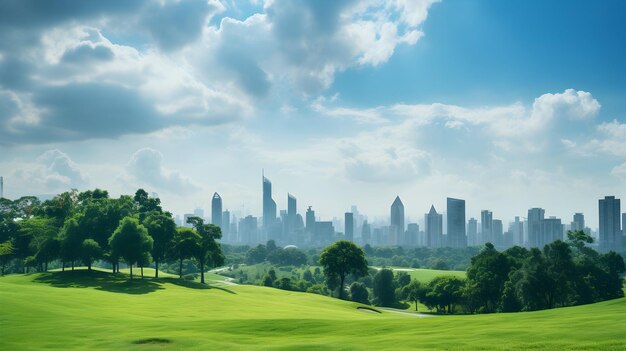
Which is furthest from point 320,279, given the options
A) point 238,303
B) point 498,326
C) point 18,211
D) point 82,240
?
point 498,326

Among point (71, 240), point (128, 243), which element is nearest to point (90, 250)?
point (71, 240)

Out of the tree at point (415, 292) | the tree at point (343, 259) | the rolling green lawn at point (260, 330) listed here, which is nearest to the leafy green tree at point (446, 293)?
the tree at point (415, 292)

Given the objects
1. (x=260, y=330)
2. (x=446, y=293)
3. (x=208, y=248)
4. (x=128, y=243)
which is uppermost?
(x=128, y=243)

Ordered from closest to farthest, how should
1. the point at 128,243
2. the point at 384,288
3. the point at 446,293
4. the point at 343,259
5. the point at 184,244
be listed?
the point at 128,243, the point at 184,244, the point at 343,259, the point at 446,293, the point at 384,288

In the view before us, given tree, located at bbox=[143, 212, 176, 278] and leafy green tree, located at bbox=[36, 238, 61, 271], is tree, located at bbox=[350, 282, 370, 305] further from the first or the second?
leafy green tree, located at bbox=[36, 238, 61, 271]

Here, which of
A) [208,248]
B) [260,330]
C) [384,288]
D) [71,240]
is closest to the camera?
[260,330]

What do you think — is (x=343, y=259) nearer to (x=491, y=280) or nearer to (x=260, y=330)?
(x=491, y=280)

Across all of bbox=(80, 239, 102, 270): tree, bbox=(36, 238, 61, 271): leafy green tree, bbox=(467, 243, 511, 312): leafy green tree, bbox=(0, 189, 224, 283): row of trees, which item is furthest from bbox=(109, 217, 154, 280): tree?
bbox=(467, 243, 511, 312): leafy green tree
